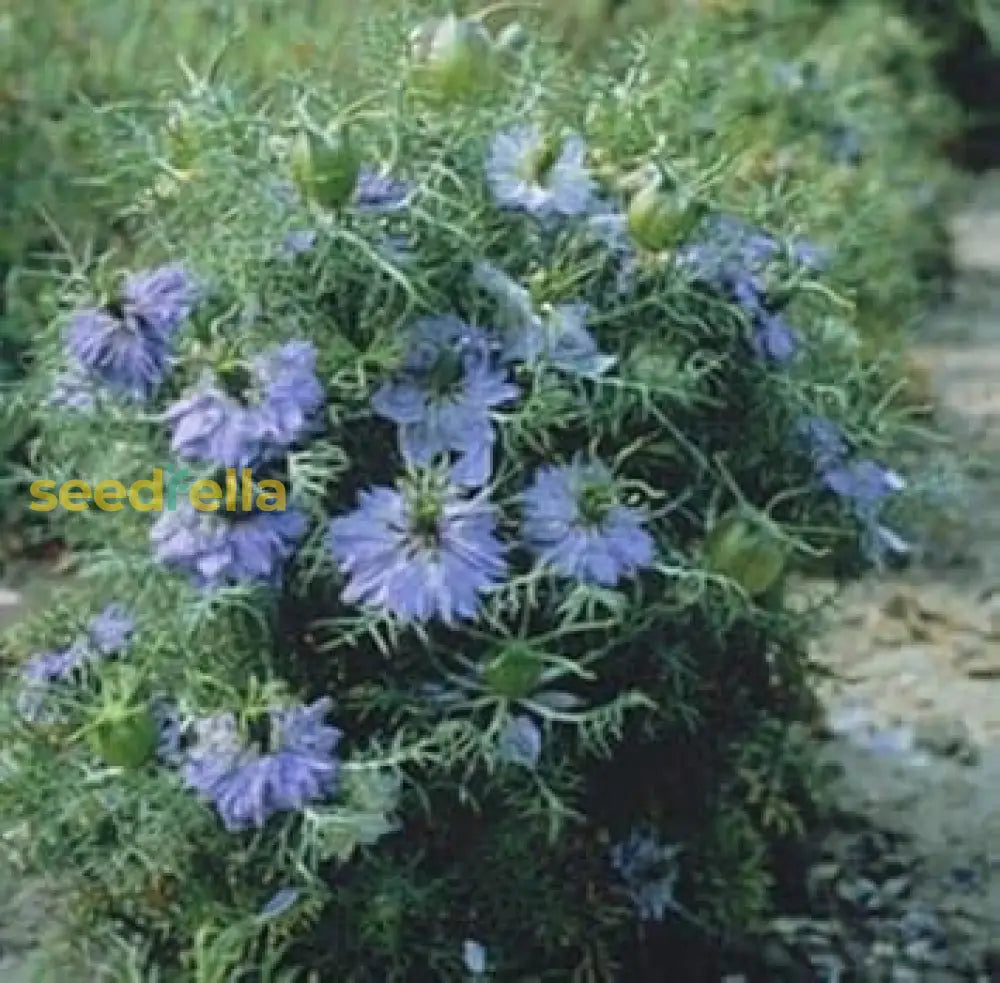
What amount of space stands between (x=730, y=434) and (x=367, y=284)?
48cm

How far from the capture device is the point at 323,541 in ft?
9.19

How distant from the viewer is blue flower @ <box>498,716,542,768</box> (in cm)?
277

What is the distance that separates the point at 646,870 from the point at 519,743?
1.25 feet

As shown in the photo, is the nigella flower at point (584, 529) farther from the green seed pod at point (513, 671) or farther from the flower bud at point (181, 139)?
the flower bud at point (181, 139)

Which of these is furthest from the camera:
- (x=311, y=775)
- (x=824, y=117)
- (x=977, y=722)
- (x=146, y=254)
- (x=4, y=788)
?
(x=824, y=117)

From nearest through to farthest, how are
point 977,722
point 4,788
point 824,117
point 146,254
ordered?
point 4,788 → point 146,254 → point 977,722 → point 824,117

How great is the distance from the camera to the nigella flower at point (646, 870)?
3.07 m

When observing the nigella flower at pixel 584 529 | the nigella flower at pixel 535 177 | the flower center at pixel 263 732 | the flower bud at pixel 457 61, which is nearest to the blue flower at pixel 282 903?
the flower center at pixel 263 732

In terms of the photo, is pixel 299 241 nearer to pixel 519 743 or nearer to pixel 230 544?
pixel 230 544

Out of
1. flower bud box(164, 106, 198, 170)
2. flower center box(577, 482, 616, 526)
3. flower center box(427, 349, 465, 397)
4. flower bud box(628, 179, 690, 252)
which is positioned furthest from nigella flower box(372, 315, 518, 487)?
flower bud box(164, 106, 198, 170)

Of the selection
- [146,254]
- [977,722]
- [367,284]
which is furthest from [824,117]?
Answer: [367,284]

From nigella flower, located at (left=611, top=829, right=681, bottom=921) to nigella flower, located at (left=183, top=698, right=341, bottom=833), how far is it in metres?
0.45

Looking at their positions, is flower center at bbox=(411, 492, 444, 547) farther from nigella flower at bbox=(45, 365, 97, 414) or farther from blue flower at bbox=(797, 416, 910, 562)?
blue flower at bbox=(797, 416, 910, 562)

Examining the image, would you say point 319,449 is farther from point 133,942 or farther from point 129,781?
point 133,942
